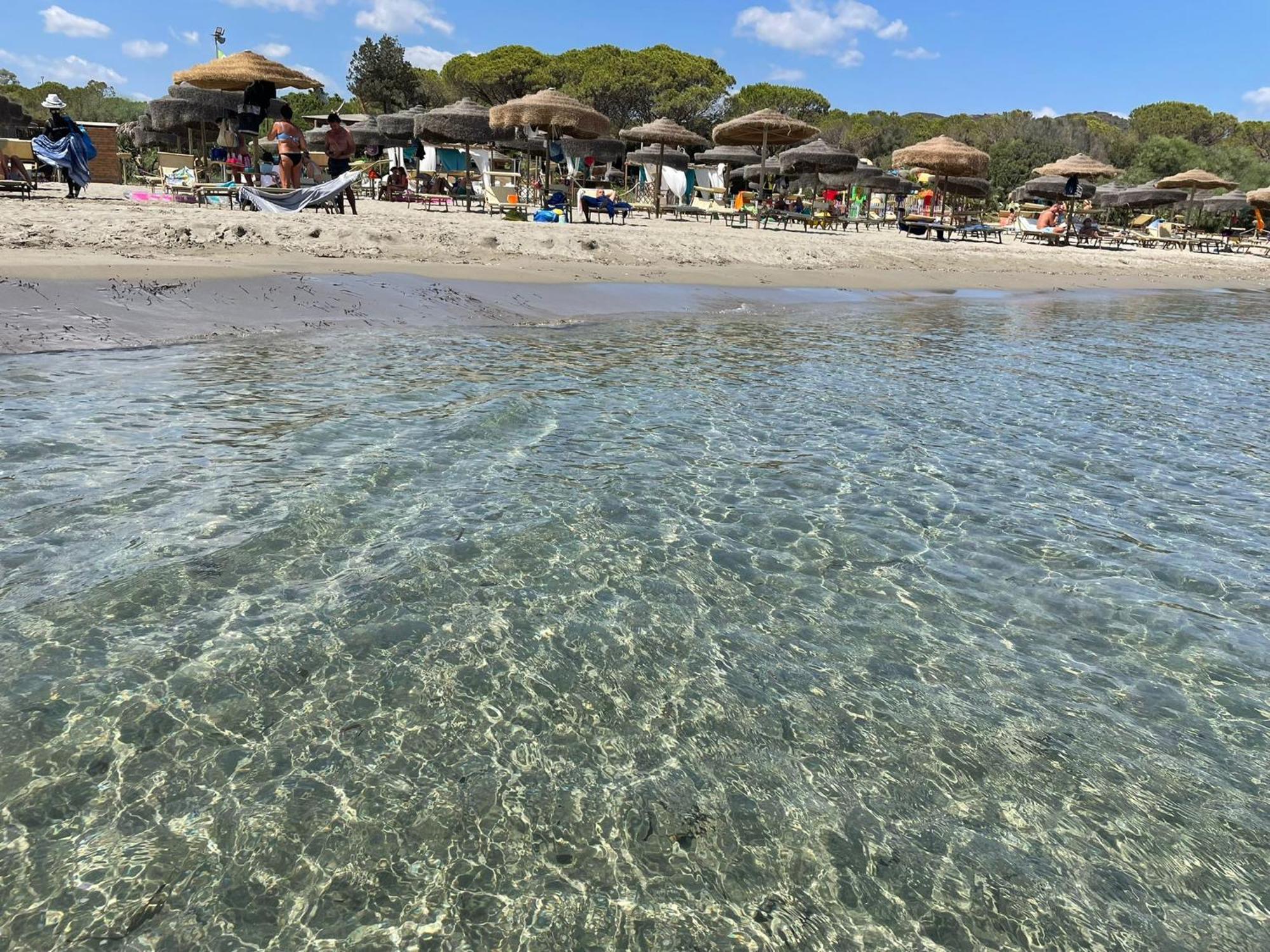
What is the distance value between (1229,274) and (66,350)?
26499mm

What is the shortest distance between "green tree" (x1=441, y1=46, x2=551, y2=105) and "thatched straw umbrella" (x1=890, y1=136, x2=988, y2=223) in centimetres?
3915

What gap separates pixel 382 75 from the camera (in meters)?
51.9

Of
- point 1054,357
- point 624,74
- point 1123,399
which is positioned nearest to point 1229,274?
point 1054,357

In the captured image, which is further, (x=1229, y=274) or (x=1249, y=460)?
(x=1229, y=274)

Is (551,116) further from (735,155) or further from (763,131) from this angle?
(735,155)

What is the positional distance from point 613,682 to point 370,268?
9.30 metres

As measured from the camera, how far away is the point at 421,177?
2491cm

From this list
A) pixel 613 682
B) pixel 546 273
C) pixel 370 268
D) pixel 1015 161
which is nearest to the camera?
pixel 613 682

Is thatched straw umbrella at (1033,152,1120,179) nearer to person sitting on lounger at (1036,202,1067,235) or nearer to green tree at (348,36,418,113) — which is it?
person sitting on lounger at (1036,202,1067,235)

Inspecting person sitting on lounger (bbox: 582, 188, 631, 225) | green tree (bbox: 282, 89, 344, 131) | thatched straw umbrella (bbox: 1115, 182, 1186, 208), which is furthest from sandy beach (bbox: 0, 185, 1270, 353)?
green tree (bbox: 282, 89, 344, 131)

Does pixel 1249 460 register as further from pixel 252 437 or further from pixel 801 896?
pixel 252 437

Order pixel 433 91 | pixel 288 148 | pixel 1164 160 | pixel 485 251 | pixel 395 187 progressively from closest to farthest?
pixel 485 251, pixel 288 148, pixel 395 187, pixel 1164 160, pixel 433 91

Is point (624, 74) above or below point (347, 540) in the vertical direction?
above

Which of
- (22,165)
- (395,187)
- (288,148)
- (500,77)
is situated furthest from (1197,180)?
(500,77)
